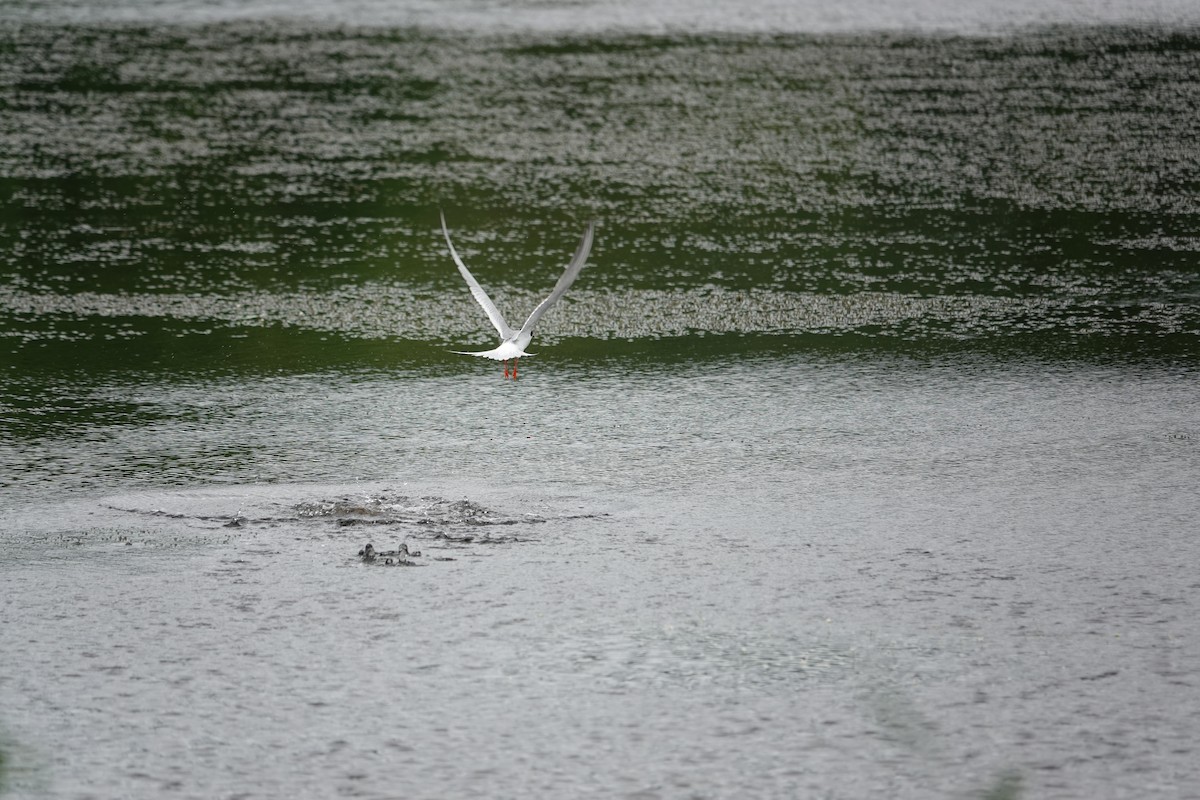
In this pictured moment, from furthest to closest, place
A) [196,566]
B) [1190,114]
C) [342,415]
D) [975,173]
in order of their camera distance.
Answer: [1190,114] < [975,173] < [342,415] < [196,566]

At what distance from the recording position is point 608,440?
7082mm

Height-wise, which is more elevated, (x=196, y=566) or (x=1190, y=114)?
(x=1190, y=114)

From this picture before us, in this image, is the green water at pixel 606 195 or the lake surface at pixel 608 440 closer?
the lake surface at pixel 608 440

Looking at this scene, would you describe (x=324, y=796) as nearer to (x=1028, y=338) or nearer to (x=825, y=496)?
(x=825, y=496)

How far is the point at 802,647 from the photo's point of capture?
514cm

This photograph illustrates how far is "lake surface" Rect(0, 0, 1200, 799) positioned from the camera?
4.68 meters

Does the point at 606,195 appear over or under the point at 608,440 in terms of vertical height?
over

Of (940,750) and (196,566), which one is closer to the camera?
(940,750)

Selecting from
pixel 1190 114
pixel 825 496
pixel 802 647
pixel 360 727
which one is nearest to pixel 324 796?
pixel 360 727

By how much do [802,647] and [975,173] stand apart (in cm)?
701

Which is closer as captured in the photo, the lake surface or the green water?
the lake surface

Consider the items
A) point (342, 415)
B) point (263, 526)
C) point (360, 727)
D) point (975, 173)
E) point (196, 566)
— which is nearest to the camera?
point (360, 727)

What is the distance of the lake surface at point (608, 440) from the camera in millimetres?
4676

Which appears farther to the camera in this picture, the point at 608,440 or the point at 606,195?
the point at 606,195
